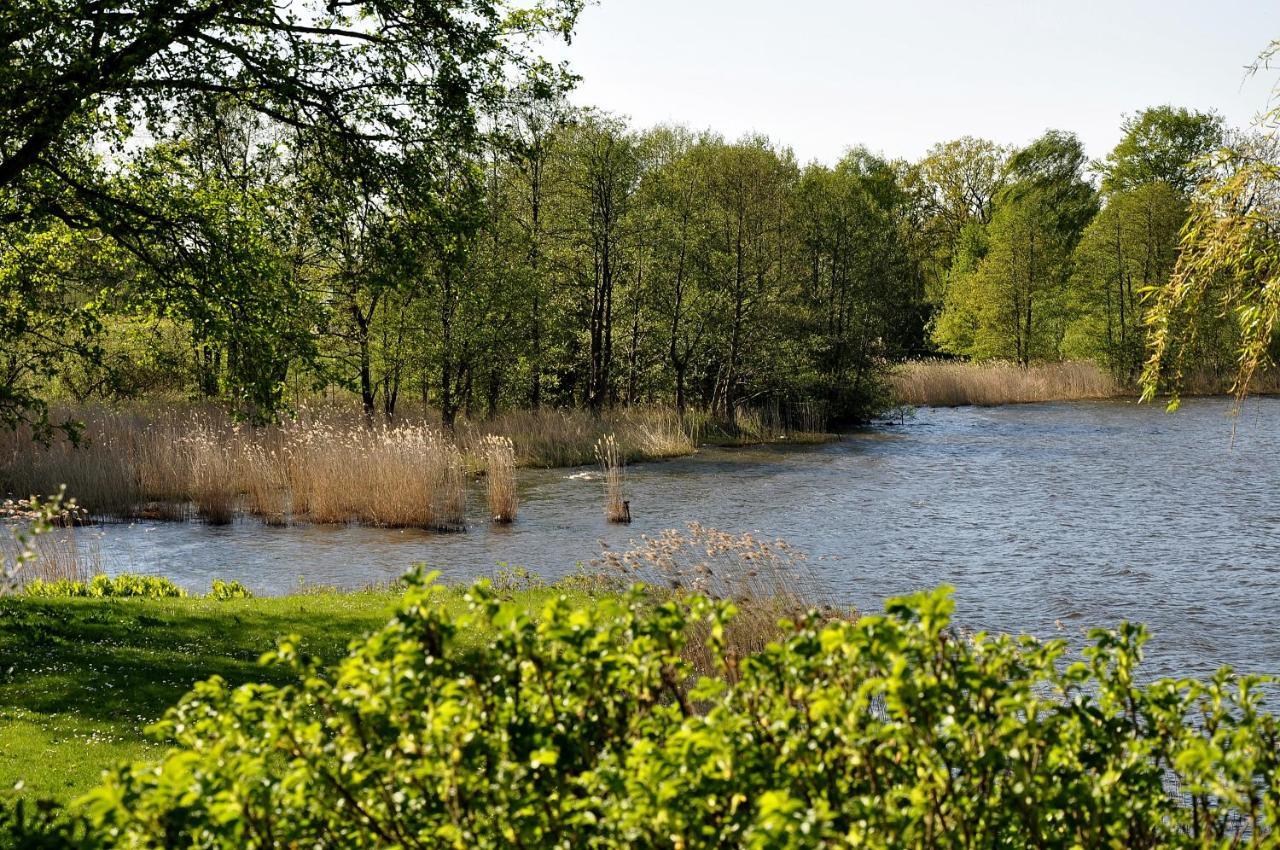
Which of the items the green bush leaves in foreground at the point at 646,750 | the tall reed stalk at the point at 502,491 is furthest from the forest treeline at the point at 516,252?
the green bush leaves in foreground at the point at 646,750

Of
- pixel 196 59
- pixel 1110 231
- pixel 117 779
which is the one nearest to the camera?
pixel 117 779

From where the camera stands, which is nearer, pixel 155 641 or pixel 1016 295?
pixel 155 641

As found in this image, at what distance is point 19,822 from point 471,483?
2383 centimetres

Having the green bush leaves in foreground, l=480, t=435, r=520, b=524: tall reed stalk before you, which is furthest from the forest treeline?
the green bush leaves in foreground

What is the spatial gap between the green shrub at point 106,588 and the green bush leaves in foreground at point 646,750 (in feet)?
37.9

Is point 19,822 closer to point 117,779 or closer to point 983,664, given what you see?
point 117,779

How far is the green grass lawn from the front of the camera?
26.7 feet

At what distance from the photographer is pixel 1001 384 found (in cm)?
5097

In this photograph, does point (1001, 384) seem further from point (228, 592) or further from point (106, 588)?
point (106, 588)

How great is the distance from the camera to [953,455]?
3216cm

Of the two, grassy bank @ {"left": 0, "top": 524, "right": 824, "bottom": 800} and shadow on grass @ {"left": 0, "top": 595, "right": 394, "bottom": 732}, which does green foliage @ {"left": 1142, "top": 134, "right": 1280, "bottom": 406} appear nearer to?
grassy bank @ {"left": 0, "top": 524, "right": 824, "bottom": 800}

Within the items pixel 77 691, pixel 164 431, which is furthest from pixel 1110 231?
pixel 77 691

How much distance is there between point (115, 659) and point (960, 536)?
46.2 ft

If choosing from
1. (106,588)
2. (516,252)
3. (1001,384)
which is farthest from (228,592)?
(1001,384)
